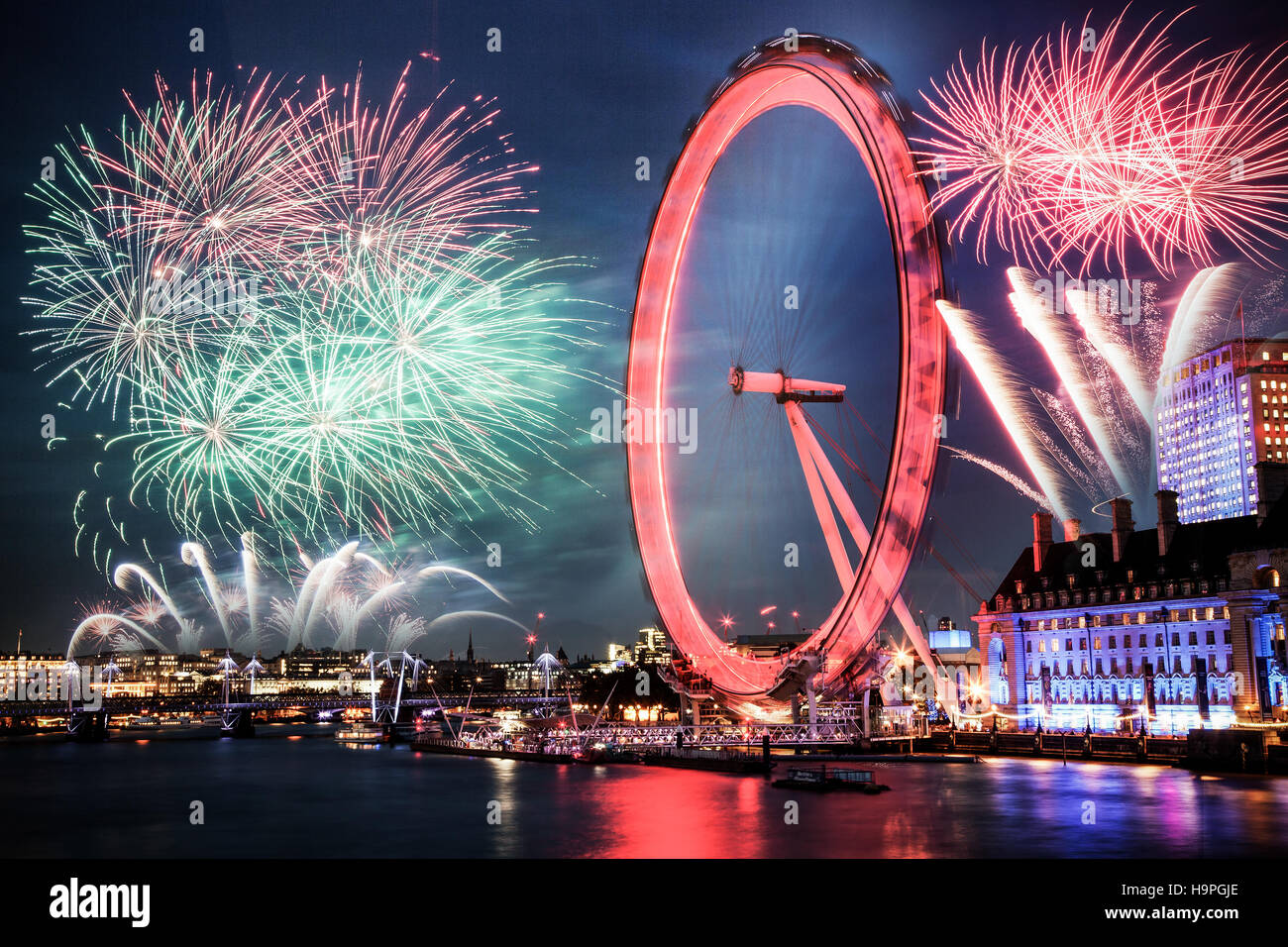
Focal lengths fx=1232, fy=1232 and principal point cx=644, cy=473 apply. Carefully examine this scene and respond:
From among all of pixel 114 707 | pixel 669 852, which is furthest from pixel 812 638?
pixel 114 707

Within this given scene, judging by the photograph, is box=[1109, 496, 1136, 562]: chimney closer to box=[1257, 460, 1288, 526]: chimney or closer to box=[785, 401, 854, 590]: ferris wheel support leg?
box=[1257, 460, 1288, 526]: chimney

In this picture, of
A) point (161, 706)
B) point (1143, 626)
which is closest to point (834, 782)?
point (1143, 626)

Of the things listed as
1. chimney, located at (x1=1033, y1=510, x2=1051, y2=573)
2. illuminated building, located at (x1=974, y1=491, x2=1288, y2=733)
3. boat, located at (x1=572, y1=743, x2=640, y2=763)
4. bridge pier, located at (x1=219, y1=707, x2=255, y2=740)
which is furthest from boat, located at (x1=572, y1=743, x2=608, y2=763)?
bridge pier, located at (x1=219, y1=707, x2=255, y2=740)

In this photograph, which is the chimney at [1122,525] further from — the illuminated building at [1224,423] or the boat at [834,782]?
the illuminated building at [1224,423]
